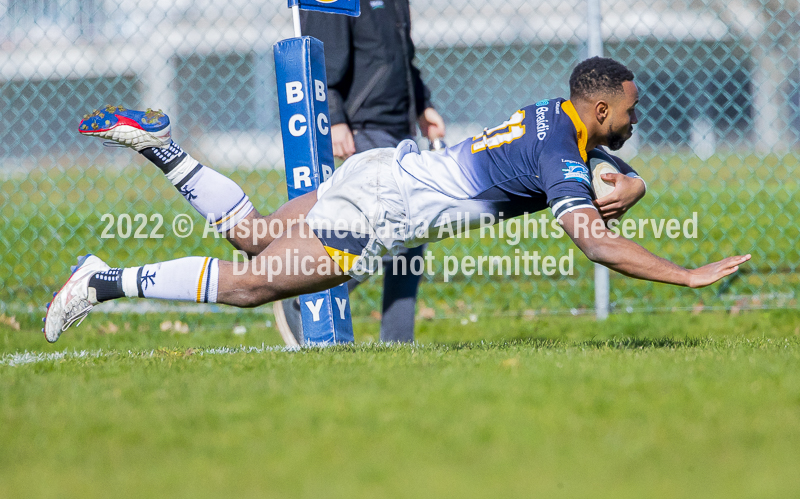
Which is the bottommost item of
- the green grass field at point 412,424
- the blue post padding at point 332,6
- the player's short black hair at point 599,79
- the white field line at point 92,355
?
the green grass field at point 412,424

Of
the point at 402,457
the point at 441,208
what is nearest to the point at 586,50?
the point at 441,208

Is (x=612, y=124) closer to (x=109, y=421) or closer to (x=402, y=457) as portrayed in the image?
(x=402, y=457)

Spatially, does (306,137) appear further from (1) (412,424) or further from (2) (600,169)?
(1) (412,424)

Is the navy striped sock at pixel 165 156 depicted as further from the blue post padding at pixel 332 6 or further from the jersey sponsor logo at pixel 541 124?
the jersey sponsor logo at pixel 541 124

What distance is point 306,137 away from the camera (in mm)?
4105

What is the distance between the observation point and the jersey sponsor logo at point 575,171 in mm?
3100

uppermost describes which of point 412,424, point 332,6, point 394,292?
point 332,6

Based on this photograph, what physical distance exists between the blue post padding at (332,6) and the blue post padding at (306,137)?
26 cm

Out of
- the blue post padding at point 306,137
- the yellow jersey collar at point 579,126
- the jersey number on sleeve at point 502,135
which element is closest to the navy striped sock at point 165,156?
the blue post padding at point 306,137

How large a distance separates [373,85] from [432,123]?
21.5 inches

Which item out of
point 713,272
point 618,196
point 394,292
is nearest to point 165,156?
point 394,292

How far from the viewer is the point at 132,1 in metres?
6.05

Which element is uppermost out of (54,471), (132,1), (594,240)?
(132,1)

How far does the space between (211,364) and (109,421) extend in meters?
1.01
